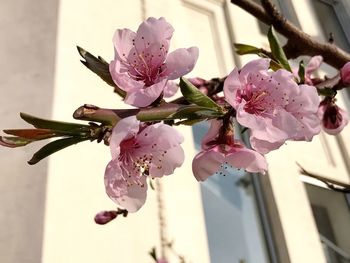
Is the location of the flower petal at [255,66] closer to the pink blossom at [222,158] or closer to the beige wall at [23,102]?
the pink blossom at [222,158]

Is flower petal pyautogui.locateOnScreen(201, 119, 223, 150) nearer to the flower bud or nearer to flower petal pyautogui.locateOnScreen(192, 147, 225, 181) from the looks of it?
flower petal pyautogui.locateOnScreen(192, 147, 225, 181)

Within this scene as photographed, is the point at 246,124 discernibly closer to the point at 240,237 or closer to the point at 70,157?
the point at 70,157

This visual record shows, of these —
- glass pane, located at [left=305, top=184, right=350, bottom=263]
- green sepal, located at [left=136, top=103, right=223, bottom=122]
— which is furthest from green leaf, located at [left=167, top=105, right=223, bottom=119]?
glass pane, located at [left=305, top=184, right=350, bottom=263]

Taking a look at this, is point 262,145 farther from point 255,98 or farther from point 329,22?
point 329,22

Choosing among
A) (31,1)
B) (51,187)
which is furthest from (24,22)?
(51,187)

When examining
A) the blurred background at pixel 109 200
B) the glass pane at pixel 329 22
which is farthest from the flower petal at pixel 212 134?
the glass pane at pixel 329 22

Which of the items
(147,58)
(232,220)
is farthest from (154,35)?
(232,220)
